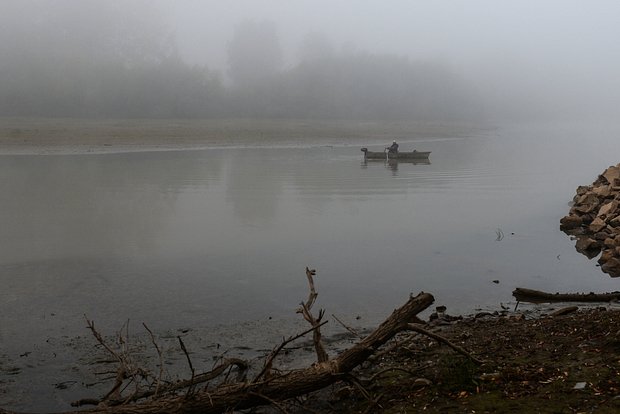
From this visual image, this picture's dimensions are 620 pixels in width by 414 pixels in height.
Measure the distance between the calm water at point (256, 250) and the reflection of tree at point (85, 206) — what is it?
0.08 m

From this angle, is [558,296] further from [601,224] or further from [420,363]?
[601,224]

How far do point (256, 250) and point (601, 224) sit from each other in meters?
10.7

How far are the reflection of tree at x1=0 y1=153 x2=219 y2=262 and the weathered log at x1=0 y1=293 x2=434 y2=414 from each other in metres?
10.4

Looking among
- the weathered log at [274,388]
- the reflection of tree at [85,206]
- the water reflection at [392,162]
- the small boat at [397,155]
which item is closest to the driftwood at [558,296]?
the weathered log at [274,388]

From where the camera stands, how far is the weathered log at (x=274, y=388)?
616cm

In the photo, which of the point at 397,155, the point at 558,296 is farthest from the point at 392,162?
the point at 558,296

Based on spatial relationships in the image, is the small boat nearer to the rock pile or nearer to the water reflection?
the water reflection

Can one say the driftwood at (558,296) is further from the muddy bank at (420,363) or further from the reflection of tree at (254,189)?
the reflection of tree at (254,189)

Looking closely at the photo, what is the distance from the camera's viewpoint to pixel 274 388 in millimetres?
6598

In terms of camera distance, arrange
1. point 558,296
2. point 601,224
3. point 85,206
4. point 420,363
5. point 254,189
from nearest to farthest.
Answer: point 420,363
point 558,296
point 601,224
point 85,206
point 254,189

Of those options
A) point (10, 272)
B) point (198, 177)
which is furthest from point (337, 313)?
point (198, 177)

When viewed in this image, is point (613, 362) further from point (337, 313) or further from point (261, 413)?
point (337, 313)

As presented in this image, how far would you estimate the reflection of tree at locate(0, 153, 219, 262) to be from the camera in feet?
56.0

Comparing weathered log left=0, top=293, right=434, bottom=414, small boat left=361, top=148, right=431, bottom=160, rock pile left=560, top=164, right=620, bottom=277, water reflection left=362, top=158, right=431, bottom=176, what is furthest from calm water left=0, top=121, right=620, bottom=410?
small boat left=361, top=148, right=431, bottom=160
